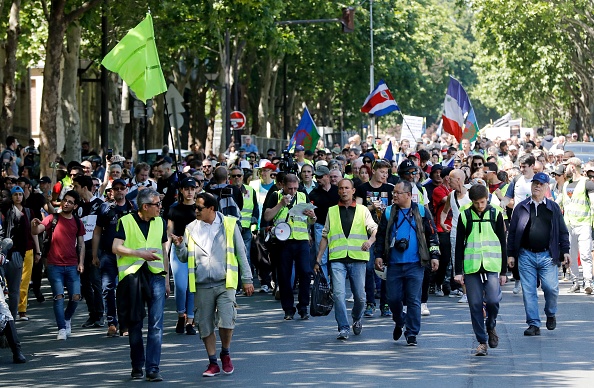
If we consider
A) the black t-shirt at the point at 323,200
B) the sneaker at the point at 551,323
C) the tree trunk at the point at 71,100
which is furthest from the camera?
the tree trunk at the point at 71,100

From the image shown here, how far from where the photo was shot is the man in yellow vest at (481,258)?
12500 mm

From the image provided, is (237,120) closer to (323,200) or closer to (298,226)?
(323,200)

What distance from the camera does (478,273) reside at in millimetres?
12547

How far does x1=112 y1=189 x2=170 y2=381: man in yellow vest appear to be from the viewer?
11430 mm

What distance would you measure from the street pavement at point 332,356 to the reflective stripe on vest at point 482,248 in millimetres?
787

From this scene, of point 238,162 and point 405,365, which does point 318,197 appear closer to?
point 405,365

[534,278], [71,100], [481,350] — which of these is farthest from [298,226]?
[71,100]

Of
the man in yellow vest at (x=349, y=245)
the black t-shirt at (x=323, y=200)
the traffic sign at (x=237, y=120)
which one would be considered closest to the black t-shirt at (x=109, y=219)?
the man in yellow vest at (x=349, y=245)

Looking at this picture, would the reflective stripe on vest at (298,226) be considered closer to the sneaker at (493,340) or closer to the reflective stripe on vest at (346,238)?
the reflective stripe on vest at (346,238)

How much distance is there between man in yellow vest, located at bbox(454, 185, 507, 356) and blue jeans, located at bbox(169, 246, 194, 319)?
9.99ft

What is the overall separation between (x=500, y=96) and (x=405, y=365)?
6155 cm

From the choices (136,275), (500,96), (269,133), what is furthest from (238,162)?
(500,96)

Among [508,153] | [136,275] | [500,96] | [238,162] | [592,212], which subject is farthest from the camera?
[500,96]

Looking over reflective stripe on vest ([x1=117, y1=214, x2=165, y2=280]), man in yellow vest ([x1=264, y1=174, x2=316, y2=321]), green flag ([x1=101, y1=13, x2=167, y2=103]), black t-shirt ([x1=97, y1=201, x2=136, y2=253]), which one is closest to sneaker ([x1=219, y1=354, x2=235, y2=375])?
reflective stripe on vest ([x1=117, y1=214, x2=165, y2=280])
